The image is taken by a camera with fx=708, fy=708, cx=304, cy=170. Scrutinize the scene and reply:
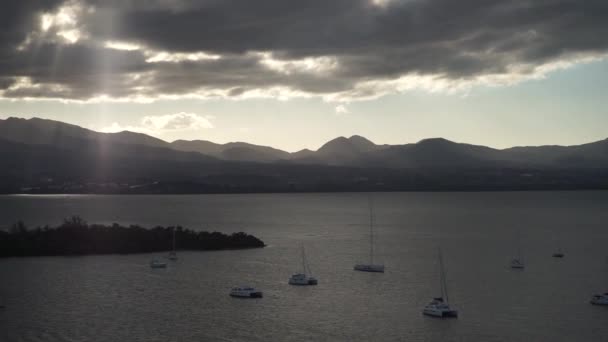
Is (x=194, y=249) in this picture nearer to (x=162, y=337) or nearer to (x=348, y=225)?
(x=162, y=337)

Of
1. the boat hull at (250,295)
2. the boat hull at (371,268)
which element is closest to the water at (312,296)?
the boat hull at (250,295)

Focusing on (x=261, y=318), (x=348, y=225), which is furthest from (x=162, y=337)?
(x=348, y=225)

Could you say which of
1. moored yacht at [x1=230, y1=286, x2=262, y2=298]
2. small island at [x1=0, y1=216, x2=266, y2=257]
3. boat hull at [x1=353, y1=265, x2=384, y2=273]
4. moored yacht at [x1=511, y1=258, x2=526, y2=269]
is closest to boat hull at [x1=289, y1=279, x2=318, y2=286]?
moored yacht at [x1=230, y1=286, x2=262, y2=298]

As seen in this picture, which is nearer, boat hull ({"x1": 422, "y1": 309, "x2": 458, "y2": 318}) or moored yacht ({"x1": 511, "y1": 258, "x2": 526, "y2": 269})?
boat hull ({"x1": 422, "y1": 309, "x2": 458, "y2": 318})

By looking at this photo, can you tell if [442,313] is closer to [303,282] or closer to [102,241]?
[303,282]

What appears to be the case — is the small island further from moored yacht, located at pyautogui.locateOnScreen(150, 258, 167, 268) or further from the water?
moored yacht, located at pyautogui.locateOnScreen(150, 258, 167, 268)

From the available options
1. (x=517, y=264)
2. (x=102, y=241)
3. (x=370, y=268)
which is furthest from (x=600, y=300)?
(x=102, y=241)
